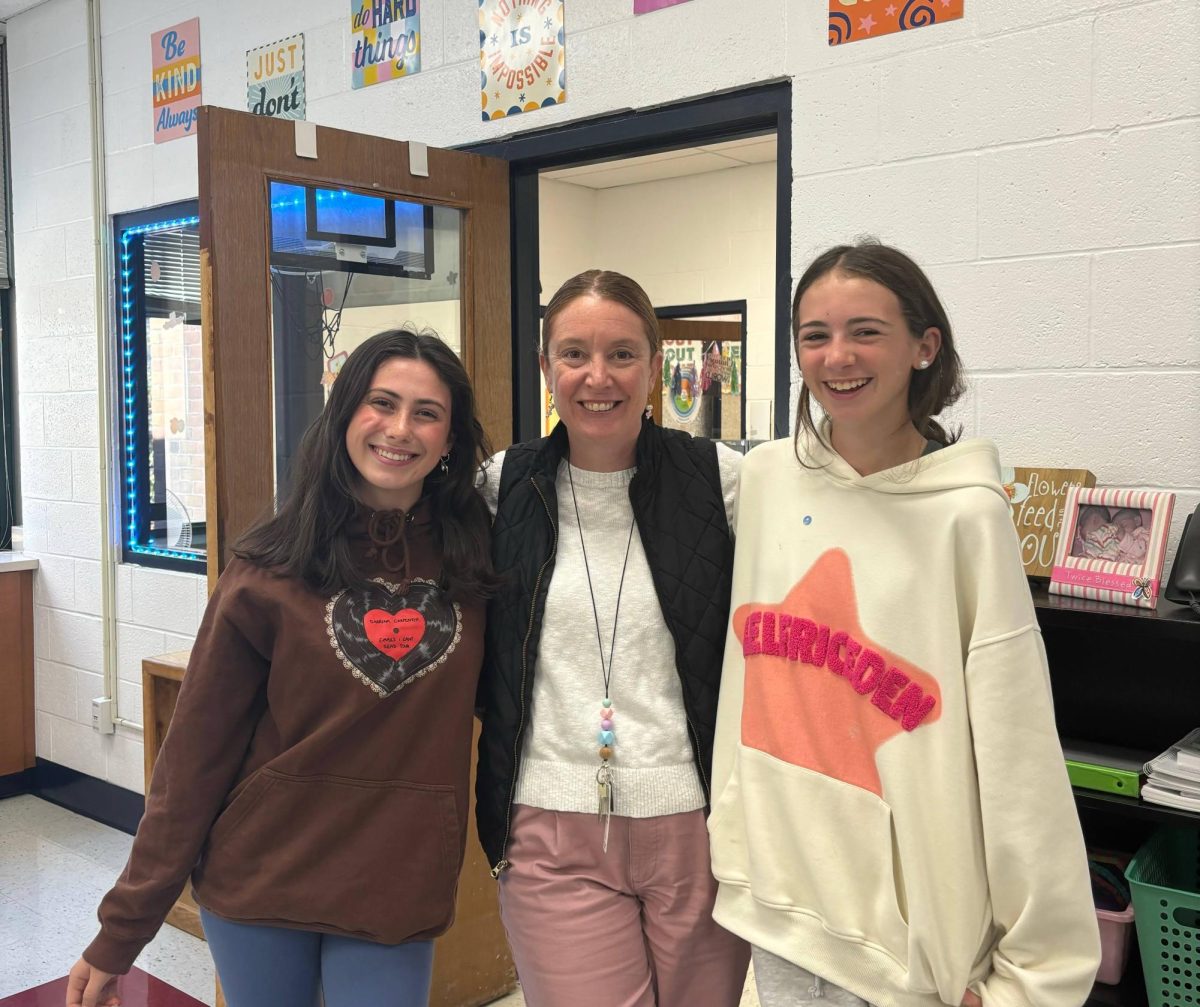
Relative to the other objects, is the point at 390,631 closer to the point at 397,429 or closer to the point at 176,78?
the point at 397,429

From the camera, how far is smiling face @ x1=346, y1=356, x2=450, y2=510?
149cm

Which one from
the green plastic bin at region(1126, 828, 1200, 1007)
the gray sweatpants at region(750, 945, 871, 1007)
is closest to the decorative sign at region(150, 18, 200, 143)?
the gray sweatpants at region(750, 945, 871, 1007)

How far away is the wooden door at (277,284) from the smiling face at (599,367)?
783 mm

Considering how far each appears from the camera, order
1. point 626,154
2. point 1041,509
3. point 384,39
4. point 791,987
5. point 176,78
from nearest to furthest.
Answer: point 791,987 → point 1041,509 → point 626,154 → point 384,39 → point 176,78

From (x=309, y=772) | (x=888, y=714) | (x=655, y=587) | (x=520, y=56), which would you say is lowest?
(x=309, y=772)

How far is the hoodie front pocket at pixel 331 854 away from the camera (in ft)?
4.67

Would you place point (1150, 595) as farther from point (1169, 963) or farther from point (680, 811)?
point (680, 811)

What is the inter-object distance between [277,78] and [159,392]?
4.22 feet

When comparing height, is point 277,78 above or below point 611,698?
above

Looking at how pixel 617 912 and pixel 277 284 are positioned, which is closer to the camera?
pixel 617 912

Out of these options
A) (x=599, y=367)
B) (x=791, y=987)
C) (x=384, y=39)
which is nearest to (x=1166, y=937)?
(x=791, y=987)

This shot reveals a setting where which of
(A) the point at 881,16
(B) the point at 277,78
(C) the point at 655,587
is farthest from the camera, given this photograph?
(B) the point at 277,78

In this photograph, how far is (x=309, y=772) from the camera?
1.43m

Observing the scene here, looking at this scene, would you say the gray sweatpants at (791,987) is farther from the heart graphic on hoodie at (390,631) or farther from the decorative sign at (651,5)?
the decorative sign at (651,5)
